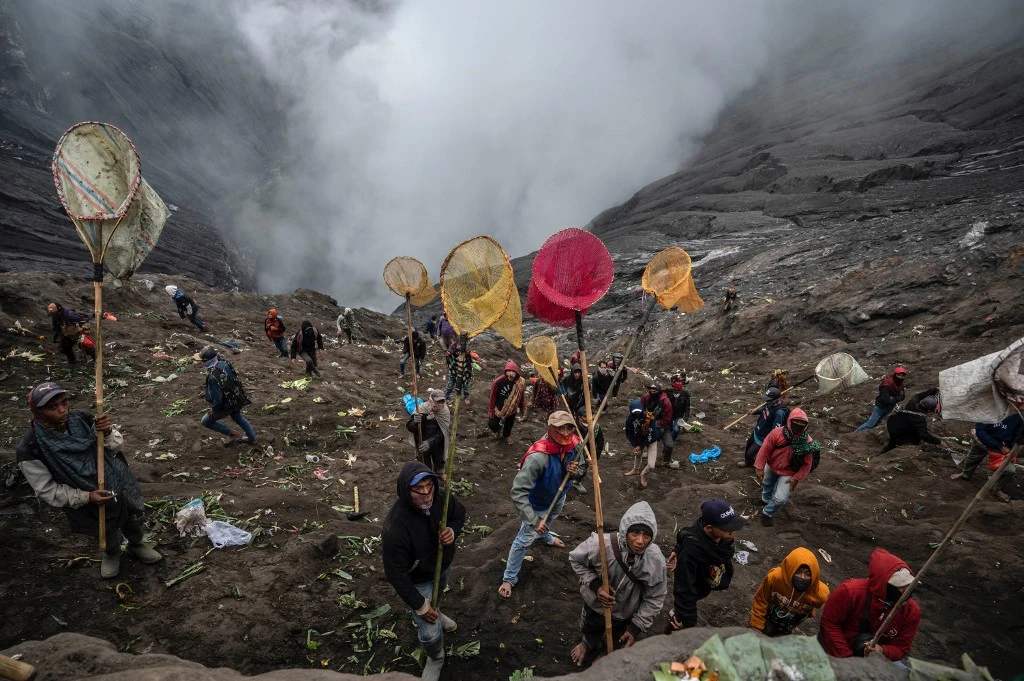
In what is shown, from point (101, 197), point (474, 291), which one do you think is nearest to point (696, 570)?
point (474, 291)

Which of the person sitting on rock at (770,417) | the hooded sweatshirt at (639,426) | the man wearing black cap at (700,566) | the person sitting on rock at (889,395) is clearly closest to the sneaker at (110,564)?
the man wearing black cap at (700,566)

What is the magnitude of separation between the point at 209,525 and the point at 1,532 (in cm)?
160

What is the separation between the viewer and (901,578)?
2635 mm

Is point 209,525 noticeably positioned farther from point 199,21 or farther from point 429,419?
point 199,21

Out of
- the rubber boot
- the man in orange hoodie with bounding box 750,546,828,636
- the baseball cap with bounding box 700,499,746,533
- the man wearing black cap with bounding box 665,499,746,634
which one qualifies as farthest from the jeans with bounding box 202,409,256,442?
the man in orange hoodie with bounding box 750,546,828,636

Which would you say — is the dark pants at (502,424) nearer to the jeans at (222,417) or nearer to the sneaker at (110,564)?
the jeans at (222,417)

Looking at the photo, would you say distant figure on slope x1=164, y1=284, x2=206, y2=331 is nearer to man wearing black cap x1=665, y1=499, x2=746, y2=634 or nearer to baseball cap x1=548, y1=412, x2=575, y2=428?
baseball cap x1=548, y1=412, x2=575, y2=428

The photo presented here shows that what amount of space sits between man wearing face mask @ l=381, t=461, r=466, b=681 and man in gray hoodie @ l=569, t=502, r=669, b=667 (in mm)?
991

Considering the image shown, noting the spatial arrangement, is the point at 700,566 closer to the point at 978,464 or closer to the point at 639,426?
the point at 639,426

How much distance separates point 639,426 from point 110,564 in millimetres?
6113

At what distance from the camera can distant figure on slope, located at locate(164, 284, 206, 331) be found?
12.6 m

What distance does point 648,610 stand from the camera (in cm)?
292

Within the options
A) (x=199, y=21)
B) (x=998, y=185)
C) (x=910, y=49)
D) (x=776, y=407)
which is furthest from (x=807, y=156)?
(x=199, y=21)

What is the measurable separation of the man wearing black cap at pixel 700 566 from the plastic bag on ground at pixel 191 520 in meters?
4.35
